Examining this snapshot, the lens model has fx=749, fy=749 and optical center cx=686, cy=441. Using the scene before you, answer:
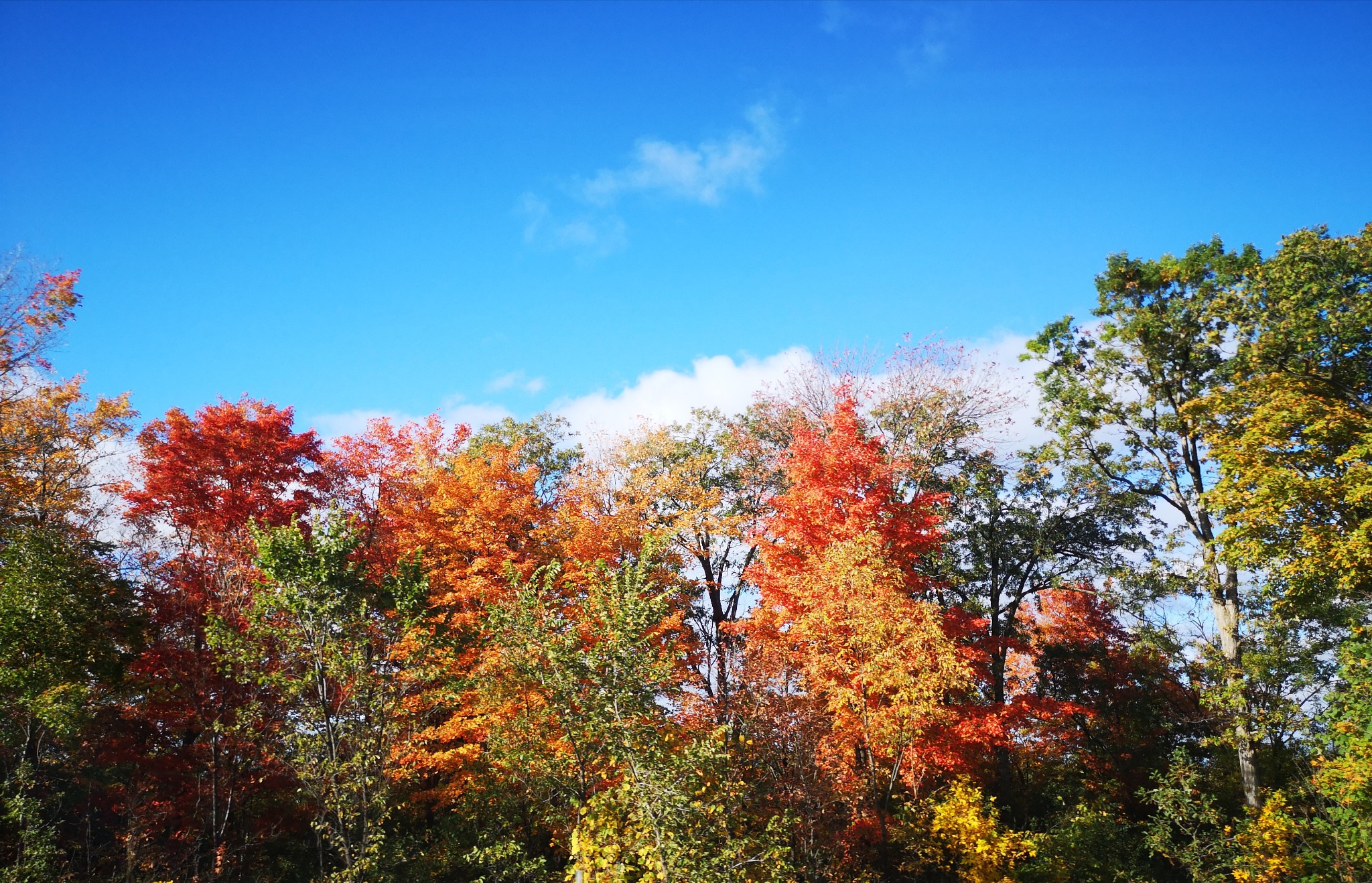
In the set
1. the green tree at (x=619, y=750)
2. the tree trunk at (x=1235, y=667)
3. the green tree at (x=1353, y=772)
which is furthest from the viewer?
the tree trunk at (x=1235, y=667)

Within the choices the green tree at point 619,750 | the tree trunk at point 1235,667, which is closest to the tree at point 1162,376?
the tree trunk at point 1235,667

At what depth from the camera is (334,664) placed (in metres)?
11.5

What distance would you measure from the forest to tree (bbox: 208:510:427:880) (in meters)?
0.08

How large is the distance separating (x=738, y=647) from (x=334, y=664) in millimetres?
9787

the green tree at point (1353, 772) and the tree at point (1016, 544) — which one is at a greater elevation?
the tree at point (1016, 544)

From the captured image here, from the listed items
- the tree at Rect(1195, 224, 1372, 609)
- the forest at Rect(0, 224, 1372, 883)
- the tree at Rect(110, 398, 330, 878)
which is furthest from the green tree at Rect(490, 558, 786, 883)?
the tree at Rect(1195, 224, 1372, 609)

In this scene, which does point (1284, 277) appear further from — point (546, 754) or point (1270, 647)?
point (546, 754)

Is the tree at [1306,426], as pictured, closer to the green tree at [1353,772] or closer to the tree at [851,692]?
the green tree at [1353,772]

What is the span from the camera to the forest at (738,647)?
1192 centimetres

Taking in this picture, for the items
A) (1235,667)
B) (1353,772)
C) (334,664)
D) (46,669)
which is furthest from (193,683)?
(1235,667)

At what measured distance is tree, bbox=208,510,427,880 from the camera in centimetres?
1134

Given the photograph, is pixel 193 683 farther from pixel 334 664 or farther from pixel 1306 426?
pixel 1306 426

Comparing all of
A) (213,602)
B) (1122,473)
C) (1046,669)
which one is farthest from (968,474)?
(213,602)

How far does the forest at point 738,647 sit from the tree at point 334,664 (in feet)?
0.25
